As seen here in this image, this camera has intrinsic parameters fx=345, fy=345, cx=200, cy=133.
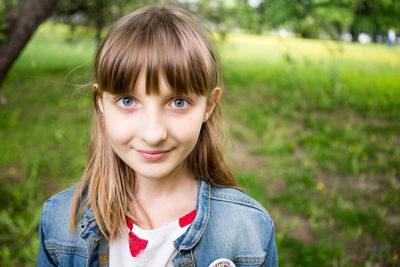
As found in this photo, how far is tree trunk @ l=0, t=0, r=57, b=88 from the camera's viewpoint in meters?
2.42

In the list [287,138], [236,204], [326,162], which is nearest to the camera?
[236,204]

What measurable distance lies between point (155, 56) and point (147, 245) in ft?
2.14

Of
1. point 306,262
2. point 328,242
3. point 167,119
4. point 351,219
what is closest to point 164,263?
point 167,119

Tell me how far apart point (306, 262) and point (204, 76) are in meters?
1.80

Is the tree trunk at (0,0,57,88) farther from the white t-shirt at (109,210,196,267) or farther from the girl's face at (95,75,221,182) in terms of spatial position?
the white t-shirt at (109,210,196,267)

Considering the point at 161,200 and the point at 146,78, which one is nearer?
the point at 146,78

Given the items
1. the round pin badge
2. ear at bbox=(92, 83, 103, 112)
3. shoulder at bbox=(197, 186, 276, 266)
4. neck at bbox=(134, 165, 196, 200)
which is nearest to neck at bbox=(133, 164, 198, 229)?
neck at bbox=(134, 165, 196, 200)

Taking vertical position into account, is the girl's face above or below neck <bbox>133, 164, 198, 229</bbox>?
above

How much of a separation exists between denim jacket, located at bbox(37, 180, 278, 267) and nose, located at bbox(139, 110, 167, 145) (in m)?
0.37

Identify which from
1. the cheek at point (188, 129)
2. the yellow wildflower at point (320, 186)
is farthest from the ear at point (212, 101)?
the yellow wildflower at point (320, 186)

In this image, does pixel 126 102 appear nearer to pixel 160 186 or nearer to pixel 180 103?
pixel 180 103

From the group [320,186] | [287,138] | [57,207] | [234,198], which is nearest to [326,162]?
[320,186]

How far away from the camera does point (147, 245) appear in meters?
1.22

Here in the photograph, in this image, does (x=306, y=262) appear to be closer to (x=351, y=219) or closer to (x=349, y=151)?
(x=351, y=219)
